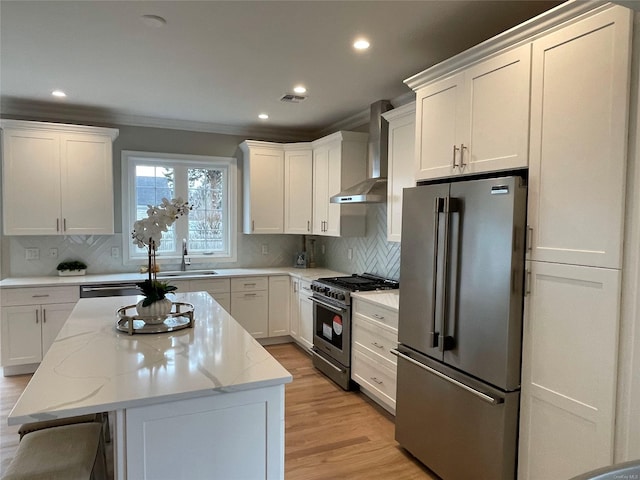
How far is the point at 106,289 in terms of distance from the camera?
4.02 m

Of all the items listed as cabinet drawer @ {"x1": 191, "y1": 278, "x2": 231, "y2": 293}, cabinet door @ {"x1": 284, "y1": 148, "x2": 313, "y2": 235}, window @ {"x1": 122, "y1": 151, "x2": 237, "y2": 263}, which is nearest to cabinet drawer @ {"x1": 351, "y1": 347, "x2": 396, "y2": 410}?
cabinet drawer @ {"x1": 191, "y1": 278, "x2": 231, "y2": 293}

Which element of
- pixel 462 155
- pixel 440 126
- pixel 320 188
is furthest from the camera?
pixel 320 188

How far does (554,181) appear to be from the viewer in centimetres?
178

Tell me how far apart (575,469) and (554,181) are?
1249 millimetres

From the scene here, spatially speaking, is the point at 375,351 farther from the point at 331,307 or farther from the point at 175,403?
the point at 175,403

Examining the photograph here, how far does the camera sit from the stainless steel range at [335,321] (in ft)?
11.8

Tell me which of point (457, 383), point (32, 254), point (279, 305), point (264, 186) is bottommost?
point (279, 305)

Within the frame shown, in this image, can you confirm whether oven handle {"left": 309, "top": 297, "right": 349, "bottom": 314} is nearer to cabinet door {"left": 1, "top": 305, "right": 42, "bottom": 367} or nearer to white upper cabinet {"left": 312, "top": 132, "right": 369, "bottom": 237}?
white upper cabinet {"left": 312, "top": 132, "right": 369, "bottom": 237}

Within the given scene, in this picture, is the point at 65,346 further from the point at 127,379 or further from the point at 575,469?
the point at 575,469

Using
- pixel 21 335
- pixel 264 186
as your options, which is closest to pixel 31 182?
pixel 21 335

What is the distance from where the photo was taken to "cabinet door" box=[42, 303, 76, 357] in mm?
3885

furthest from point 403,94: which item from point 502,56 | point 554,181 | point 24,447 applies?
point 24,447

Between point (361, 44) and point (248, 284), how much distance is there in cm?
296

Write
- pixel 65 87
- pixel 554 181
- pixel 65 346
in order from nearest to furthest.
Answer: pixel 554 181 → pixel 65 346 → pixel 65 87
